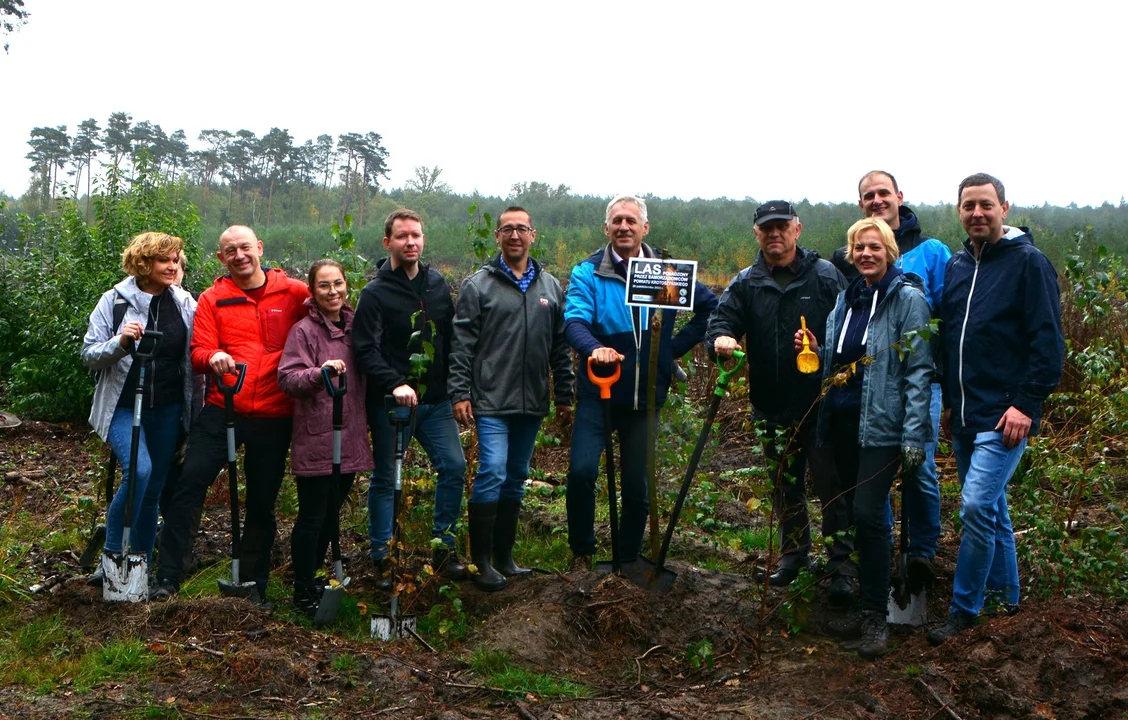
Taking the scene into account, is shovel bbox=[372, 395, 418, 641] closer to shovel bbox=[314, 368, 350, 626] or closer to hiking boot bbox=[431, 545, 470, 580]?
shovel bbox=[314, 368, 350, 626]

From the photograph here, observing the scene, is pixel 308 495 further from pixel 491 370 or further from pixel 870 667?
pixel 870 667

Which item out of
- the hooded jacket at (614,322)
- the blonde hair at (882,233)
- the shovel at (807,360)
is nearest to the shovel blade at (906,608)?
the shovel at (807,360)

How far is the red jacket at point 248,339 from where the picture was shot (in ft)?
16.6

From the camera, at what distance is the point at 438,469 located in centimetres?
556

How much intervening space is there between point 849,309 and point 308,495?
2.93 meters

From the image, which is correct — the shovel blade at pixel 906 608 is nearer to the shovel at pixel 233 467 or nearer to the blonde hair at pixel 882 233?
the blonde hair at pixel 882 233

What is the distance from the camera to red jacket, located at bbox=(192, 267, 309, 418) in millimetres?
5066

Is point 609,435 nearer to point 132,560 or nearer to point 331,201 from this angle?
point 132,560

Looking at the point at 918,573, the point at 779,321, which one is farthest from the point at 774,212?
the point at 918,573

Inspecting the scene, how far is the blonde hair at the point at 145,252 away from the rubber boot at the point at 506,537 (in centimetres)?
226

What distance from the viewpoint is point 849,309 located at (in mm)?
4879

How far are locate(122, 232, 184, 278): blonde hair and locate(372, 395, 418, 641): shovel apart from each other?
144 cm

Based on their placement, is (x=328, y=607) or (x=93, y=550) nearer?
(x=328, y=607)

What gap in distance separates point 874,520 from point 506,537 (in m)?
2.06
